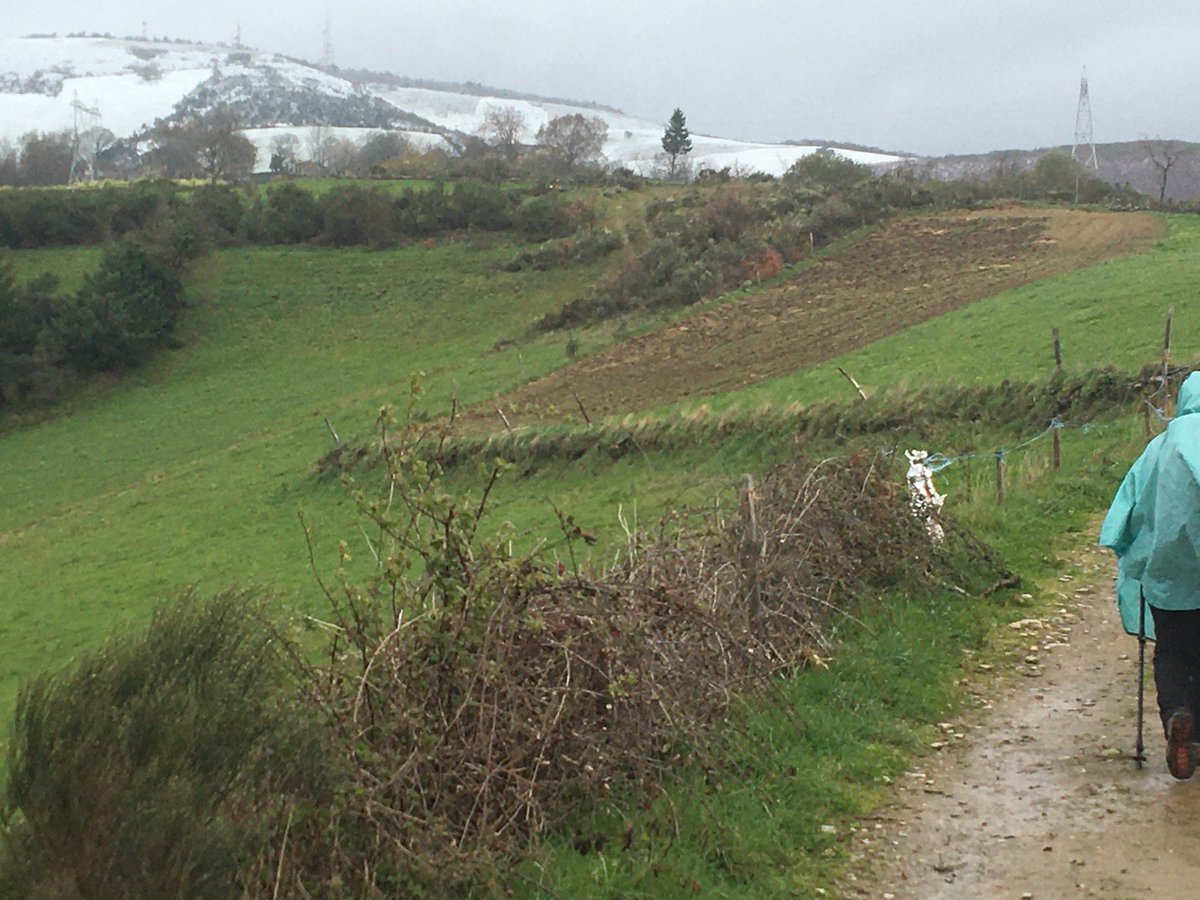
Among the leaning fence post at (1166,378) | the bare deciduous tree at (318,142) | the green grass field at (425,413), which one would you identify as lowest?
the green grass field at (425,413)

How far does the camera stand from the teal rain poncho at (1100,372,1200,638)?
5043 millimetres

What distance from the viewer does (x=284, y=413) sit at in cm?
3981

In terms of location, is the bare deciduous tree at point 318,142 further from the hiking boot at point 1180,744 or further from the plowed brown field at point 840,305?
the hiking boot at point 1180,744

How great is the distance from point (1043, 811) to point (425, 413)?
142 inches

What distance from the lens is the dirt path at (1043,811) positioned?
4.81m

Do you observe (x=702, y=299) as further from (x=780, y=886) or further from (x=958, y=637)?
(x=780, y=886)

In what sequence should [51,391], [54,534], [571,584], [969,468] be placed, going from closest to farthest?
[571,584], [969,468], [54,534], [51,391]

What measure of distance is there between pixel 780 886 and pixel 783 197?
169 ft

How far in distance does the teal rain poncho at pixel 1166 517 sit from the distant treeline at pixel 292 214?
182ft

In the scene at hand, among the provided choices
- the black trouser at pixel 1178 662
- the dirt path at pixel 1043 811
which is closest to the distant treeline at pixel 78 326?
the dirt path at pixel 1043 811

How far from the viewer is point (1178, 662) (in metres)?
5.44

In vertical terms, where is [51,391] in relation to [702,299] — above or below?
below

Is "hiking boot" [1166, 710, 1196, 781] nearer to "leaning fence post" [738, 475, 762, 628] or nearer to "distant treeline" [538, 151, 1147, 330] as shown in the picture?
"leaning fence post" [738, 475, 762, 628]

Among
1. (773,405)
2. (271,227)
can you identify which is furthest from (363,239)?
(773,405)
